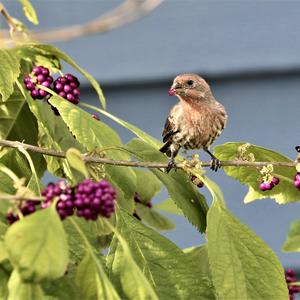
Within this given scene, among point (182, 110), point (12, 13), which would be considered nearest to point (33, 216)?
point (182, 110)

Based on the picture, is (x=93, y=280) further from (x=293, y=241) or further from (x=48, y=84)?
(x=293, y=241)

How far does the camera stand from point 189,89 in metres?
2.19

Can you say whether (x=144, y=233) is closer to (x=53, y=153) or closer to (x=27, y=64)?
(x=53, y=153)

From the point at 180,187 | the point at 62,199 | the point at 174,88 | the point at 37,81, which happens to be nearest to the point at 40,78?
the point at 37,81

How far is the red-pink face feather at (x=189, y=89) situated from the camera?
2182mm

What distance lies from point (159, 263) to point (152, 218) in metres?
0.62

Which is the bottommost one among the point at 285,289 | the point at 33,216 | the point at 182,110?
the point at 285,289

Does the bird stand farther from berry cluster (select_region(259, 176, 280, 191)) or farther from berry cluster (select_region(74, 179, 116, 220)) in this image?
berry cluster (select_region(74, 179, 116, 220))

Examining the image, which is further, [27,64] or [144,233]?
[27,64]

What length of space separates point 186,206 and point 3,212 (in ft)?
1.23

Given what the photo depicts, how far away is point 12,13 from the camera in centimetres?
423

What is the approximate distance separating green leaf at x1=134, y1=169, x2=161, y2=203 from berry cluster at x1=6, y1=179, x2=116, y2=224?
77cm

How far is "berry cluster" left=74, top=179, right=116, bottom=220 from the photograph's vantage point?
37.2 inches

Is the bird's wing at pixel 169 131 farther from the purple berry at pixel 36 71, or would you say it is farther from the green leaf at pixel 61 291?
the green leaf at pixel 61 291
